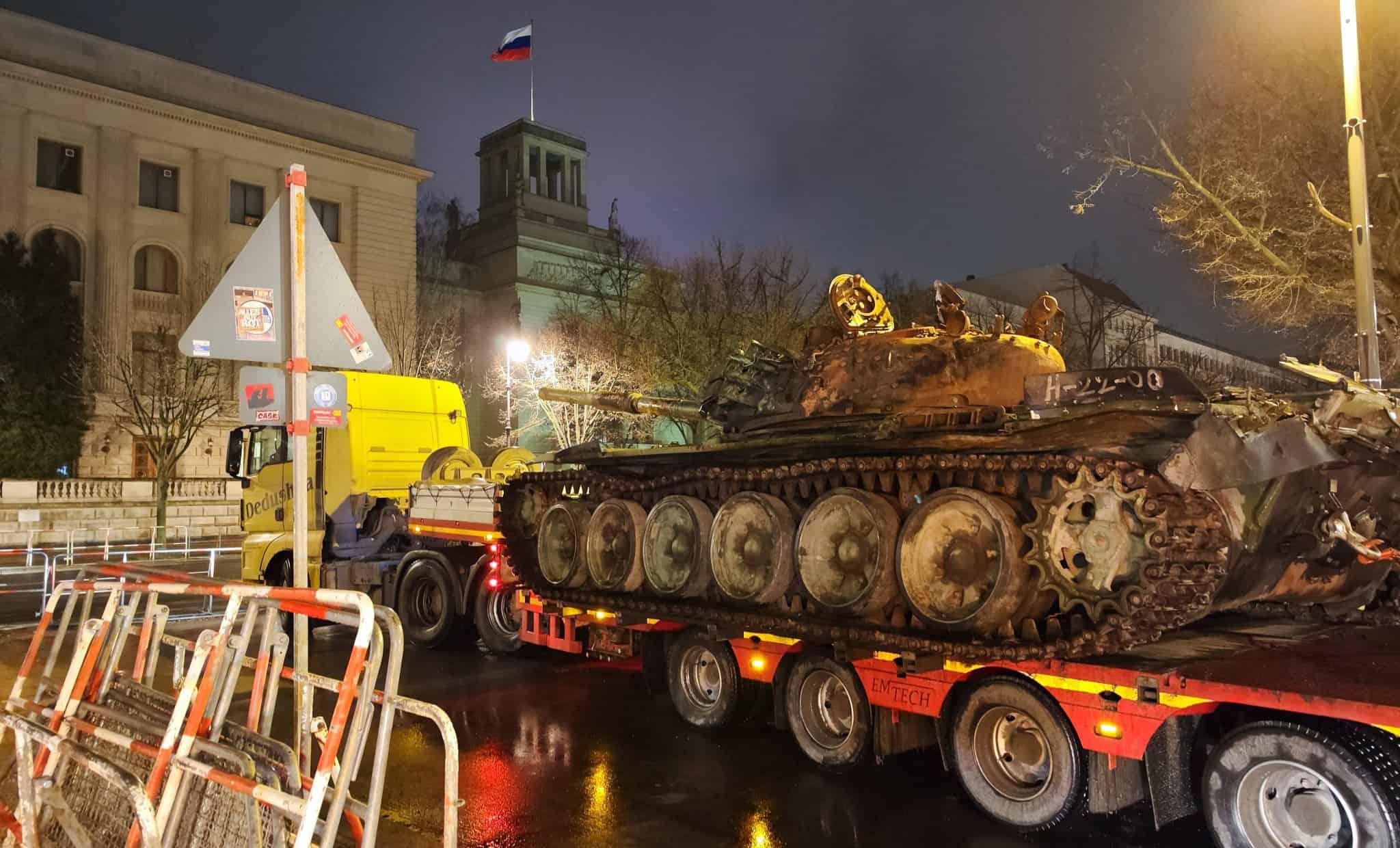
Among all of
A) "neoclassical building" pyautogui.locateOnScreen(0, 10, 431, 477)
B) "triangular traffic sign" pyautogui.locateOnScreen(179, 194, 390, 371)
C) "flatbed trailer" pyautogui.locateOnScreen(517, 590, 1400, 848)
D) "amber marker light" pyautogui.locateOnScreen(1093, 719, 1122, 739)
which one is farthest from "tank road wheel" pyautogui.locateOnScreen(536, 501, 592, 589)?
"neoclassical building" pyautogui.locateOnScreen(0, 10, 431, 477)

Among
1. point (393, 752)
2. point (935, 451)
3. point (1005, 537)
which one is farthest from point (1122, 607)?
point (393, 752)

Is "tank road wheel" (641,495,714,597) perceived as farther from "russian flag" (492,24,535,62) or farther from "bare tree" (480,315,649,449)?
"russian flag" (492,24,535,62)

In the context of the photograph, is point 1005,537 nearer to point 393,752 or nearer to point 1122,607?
point 1122,607

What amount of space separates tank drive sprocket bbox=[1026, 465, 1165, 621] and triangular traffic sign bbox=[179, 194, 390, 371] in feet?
13.7

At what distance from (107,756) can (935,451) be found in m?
5.24

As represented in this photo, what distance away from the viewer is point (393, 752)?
7820 mm

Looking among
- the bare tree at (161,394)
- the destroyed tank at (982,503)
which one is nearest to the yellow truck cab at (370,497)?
the destroyed tank at (982,503)

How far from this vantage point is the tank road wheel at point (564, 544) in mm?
10023

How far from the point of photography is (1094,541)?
6039mm

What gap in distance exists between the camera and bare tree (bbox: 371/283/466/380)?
32.3m

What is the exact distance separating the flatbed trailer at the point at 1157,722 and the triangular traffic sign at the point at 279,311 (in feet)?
13.3

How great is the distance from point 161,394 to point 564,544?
79.3 ft

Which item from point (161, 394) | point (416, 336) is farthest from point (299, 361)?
point (416, 336)

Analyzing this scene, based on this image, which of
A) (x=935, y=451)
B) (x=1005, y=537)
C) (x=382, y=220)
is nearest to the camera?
(x=1005, y=537)
